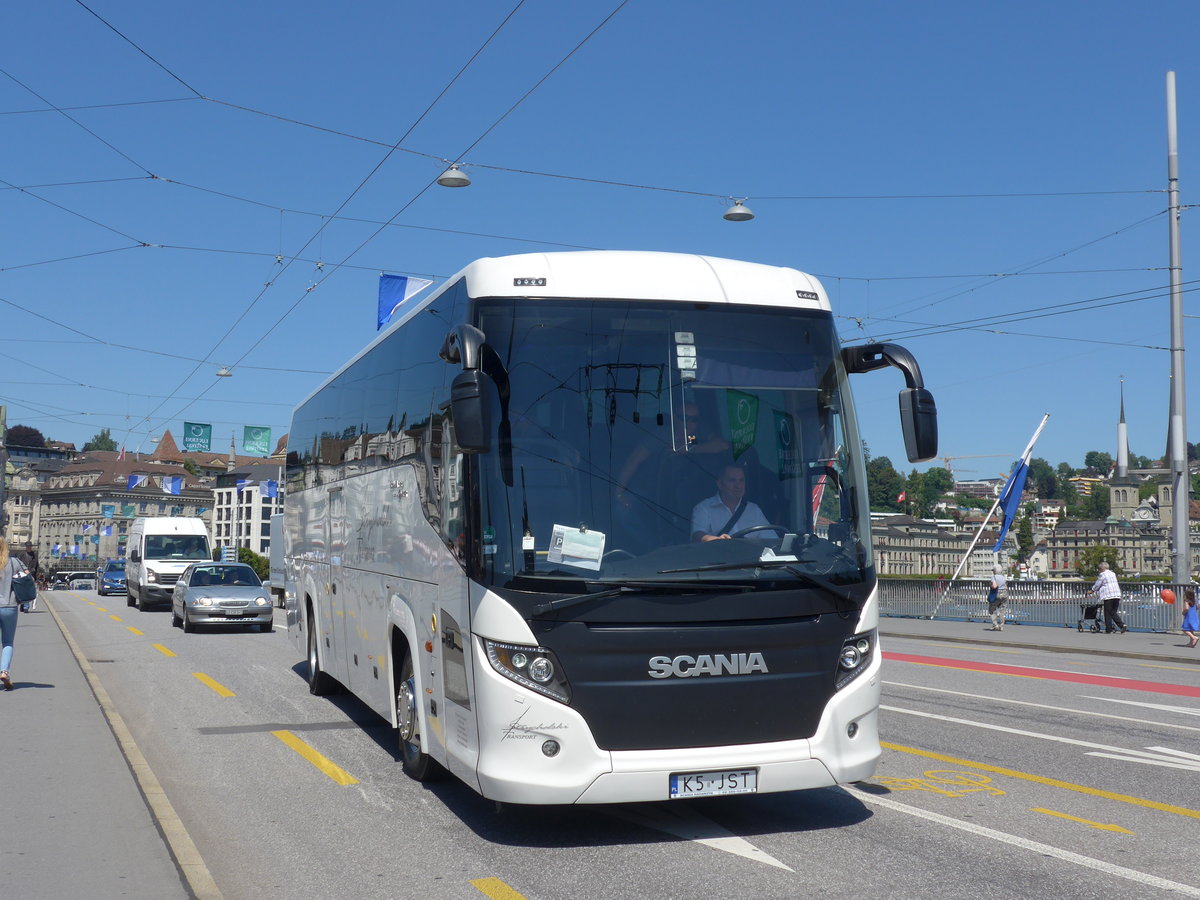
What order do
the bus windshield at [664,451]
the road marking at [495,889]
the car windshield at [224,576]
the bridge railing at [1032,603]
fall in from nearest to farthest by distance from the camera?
the road marking at [495,889] → the bus windshield at [664,451] → the car windshield at [224,576] → the bridge railing at [1032,603]

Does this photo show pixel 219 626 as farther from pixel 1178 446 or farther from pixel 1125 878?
pixel 1125 878

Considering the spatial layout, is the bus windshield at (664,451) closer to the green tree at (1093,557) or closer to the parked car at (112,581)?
the parked car at (112,581)

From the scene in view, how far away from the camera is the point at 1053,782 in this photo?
851 cm

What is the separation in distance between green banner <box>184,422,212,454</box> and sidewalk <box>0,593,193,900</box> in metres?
38.7

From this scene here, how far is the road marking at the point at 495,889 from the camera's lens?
5801 mm

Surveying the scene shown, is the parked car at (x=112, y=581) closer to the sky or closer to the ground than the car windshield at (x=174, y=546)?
closer to the ground

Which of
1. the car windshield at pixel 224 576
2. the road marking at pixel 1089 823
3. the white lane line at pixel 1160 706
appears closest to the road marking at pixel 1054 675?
the white lane line at pixel 1160 706

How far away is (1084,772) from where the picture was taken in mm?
8938

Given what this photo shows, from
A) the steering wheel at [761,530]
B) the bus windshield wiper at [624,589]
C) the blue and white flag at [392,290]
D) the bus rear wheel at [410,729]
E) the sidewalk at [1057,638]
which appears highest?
the blue and white flag at [392,290]

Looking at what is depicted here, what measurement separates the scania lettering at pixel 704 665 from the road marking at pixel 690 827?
93 centimetres

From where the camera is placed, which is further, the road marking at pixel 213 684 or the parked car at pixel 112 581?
the parked car at pixel 112 581

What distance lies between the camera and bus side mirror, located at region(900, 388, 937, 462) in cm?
716


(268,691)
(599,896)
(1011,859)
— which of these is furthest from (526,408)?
(268,691)

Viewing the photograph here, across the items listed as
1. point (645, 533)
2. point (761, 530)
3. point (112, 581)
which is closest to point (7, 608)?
point (645, 533)
